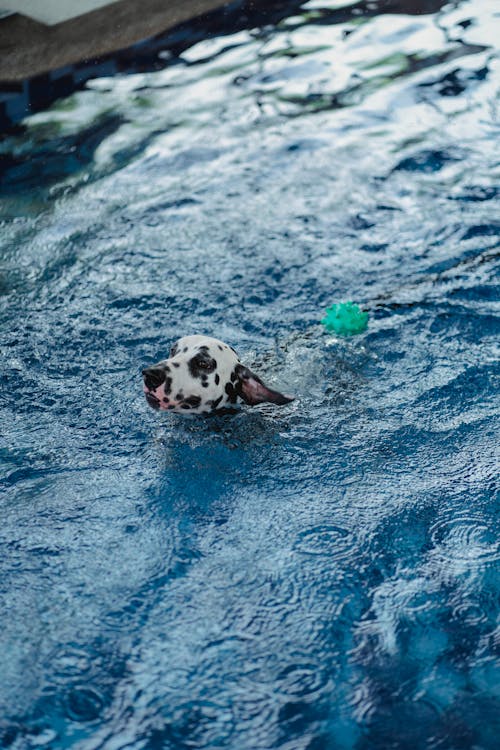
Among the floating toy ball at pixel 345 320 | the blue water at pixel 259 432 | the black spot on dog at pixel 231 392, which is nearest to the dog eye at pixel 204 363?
the black spot on dog at pixel 231 392

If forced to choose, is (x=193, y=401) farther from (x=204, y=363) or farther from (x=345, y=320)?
(x=345, y=320)

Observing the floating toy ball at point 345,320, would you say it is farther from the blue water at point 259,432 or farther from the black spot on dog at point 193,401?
the black spot on dog at point 193,401

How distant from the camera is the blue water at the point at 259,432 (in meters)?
3.77

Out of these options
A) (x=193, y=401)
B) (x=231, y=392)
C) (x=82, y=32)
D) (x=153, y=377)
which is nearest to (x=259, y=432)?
(x=231, y=392)

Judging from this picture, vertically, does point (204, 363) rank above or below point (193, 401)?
above

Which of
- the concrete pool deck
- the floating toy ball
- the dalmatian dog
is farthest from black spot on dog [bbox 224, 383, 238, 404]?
the concrete pool deck

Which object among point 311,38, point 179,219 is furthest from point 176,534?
point 311,38

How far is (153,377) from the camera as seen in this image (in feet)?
15.1

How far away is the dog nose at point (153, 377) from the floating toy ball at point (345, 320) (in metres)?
1.75

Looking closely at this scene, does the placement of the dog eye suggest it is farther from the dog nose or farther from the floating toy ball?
the floating toy ball

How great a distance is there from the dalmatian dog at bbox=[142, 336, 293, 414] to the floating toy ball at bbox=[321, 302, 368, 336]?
130 centimetres

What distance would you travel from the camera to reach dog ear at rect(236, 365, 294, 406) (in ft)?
15.8

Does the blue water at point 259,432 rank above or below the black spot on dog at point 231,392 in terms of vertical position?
below

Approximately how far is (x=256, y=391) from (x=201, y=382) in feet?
0.94
